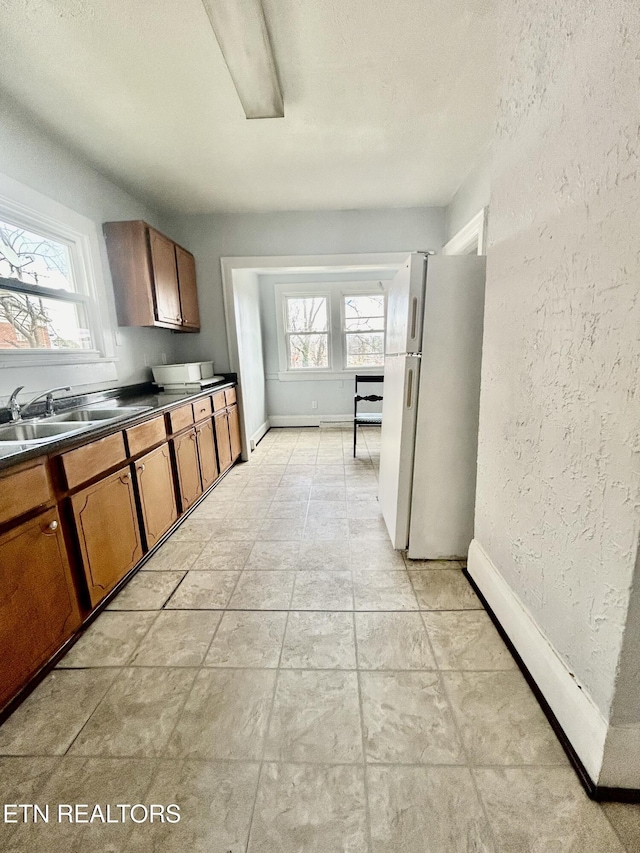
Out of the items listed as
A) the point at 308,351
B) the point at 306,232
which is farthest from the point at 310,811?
the point at 308,351

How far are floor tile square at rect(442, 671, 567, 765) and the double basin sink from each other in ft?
5.71

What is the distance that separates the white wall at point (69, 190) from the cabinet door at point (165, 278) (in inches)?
13.0

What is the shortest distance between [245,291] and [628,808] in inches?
178

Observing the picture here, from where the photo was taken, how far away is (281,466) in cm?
362

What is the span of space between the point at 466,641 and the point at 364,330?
4.49m

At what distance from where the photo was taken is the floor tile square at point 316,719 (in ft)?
3.28

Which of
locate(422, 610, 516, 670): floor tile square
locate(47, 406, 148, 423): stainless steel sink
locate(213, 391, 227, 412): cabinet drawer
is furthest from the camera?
locate(213, 391, 227, 412): cabinet drawer

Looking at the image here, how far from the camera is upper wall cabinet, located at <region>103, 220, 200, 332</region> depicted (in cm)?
260

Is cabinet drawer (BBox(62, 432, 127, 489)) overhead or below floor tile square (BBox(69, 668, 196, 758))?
overhead

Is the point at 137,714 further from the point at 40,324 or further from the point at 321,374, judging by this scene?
the point at 321,374

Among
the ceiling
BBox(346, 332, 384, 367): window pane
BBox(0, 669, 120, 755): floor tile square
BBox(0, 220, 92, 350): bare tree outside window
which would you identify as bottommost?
BBox(0, 669, 120, 755): floor tile square

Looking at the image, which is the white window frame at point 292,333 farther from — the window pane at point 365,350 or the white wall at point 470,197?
the white wall at point 470,197

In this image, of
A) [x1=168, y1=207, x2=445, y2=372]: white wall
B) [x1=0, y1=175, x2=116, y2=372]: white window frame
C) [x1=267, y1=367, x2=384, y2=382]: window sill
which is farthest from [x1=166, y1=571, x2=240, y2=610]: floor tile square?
[x1=267, y1=367, x2=384, y2=382]: window sill

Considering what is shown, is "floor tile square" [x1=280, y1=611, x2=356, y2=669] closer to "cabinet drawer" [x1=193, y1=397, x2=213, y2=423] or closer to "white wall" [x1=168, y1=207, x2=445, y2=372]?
"cabinet drawer" [x1=193, y1=397, x2=213, y2=423]
